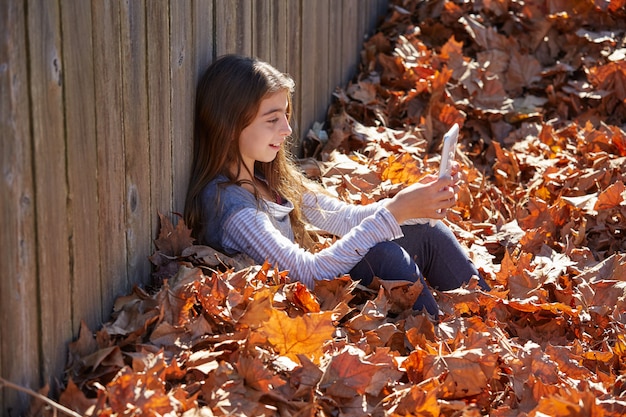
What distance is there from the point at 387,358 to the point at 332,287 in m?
0.57

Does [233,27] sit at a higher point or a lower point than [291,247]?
higher

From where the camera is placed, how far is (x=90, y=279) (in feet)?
7.74

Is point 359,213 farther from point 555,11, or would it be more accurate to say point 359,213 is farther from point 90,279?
point 555,11

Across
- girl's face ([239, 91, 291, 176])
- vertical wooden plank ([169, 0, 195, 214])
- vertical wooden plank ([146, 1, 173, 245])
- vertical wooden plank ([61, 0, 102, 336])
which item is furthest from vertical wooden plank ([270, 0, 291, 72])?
vertical wooden plank ([61, 0, 102, 336])

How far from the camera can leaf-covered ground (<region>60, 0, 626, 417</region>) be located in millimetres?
2279

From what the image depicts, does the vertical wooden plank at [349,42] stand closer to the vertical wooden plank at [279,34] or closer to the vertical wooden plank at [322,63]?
the vertical wooden plank at [322,63]

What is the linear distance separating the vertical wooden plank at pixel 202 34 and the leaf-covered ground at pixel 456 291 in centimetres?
65

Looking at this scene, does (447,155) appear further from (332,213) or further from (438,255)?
(332,213)

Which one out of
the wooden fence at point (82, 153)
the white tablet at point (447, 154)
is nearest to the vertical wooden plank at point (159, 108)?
the wooden fence at point (82, 153)

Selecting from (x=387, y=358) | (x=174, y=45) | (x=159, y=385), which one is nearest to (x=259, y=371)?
(x=159, y=385)

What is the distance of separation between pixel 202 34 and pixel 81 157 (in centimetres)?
101

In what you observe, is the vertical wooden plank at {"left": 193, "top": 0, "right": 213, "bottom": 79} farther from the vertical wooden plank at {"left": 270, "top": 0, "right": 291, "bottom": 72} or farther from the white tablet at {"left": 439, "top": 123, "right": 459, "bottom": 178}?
the white tablet at {"left": 439, "top": 123, "right": 459, "bottom": 178}

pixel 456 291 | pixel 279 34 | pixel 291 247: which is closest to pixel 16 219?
pixel 291 247

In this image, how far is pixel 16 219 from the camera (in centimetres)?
201
